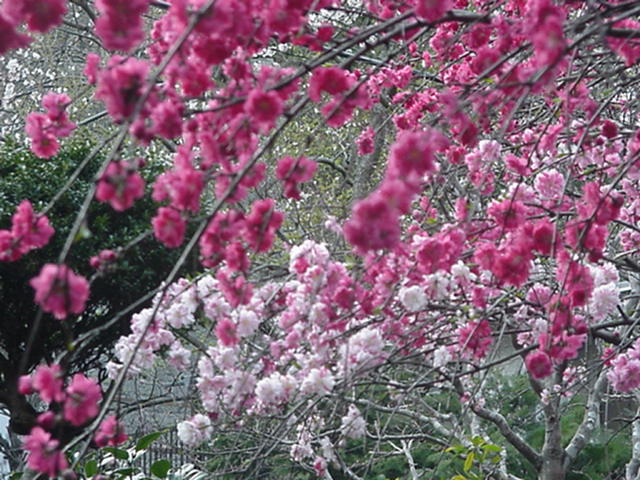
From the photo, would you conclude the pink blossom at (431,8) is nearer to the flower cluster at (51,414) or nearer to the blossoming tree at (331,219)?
the blossoming tree at (331,219)

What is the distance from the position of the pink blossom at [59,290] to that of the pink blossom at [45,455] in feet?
0.79

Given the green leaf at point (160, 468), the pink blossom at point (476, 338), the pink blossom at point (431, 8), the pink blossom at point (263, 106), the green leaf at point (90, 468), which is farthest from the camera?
the green leaf at point (160, 468)

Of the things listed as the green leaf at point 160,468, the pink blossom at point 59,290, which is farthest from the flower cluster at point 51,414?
the green leaf at point 160,468

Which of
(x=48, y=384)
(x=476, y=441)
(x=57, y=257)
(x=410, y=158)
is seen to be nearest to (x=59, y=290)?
(x=48, y=384)

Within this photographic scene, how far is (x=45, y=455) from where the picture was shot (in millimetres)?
1563

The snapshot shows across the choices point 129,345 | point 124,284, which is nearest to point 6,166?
point 124,284

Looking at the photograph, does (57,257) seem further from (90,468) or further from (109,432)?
(109,432)

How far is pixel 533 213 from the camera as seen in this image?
2734 millimetres

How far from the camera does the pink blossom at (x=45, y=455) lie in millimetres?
1538

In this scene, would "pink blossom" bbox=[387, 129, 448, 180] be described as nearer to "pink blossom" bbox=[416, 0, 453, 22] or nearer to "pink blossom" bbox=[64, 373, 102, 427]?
"pink blossom" bbox=[416, 0, 453, 22]

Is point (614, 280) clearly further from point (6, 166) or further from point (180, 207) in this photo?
point (6, 166)

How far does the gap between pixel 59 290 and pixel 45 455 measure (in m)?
0.35

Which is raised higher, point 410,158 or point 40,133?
point 40,133

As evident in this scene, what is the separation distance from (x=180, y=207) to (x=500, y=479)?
2.82 m
